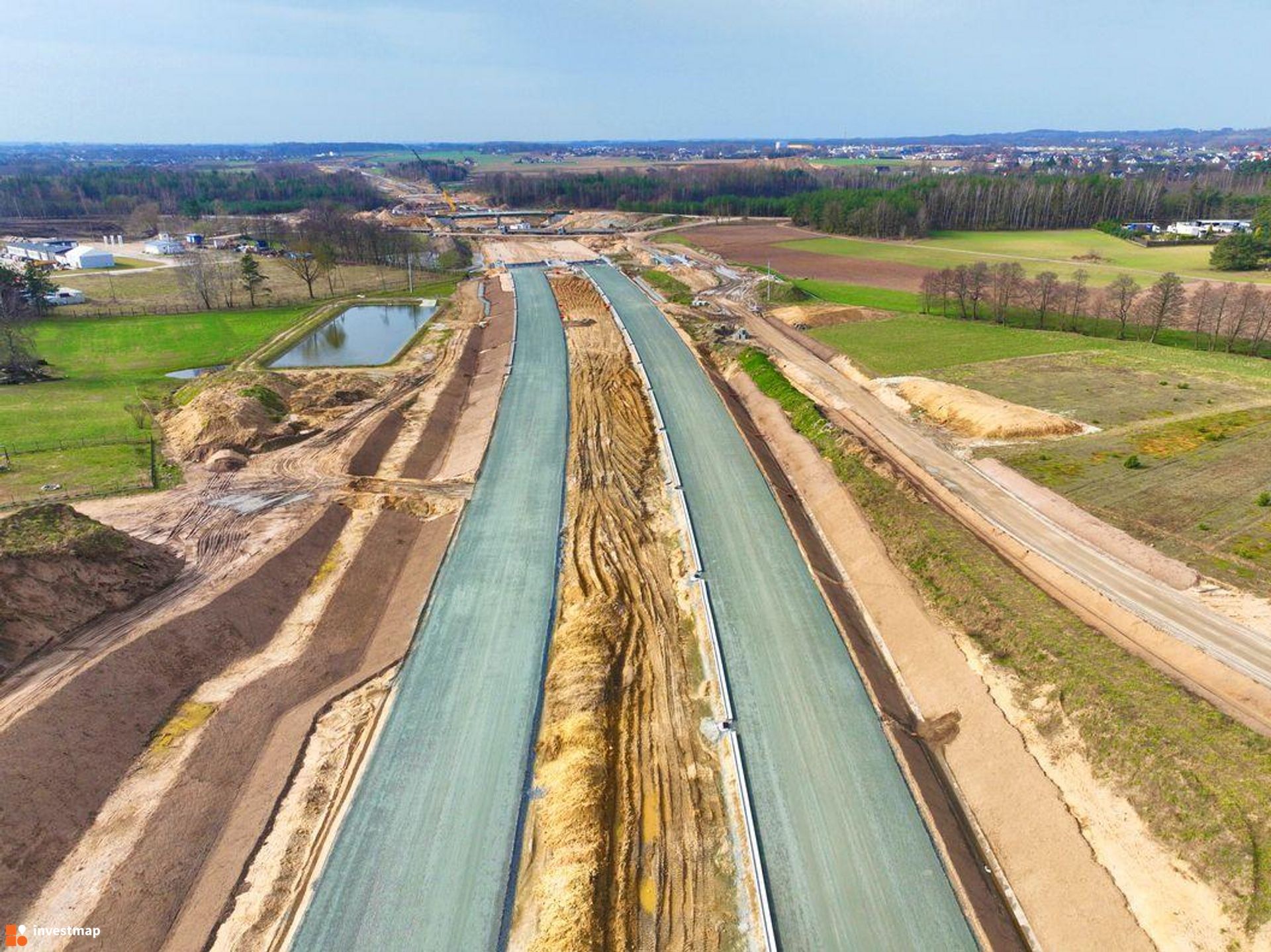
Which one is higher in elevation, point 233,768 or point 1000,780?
point 233,768

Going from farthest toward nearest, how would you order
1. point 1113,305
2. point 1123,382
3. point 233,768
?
point 1113,305 → point 1123,382 → point 233,768

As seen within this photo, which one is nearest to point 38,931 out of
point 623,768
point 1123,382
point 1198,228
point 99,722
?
point 99,722

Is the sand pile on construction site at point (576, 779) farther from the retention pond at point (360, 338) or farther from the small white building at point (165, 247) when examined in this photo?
the small white building at point (165, 247)

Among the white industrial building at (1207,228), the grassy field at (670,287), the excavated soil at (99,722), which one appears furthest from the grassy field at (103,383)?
the white industrial building at (1207,228)

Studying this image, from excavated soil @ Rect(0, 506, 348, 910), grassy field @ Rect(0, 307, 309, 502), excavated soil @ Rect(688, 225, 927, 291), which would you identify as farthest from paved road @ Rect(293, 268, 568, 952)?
excavated soil @ Rect(688, 225, 927, 291)

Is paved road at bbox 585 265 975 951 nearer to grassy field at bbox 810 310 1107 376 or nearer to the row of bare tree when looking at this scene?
grassy field at bbox 810 310 1107 376

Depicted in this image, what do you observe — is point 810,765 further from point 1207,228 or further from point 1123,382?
point 1207,228
